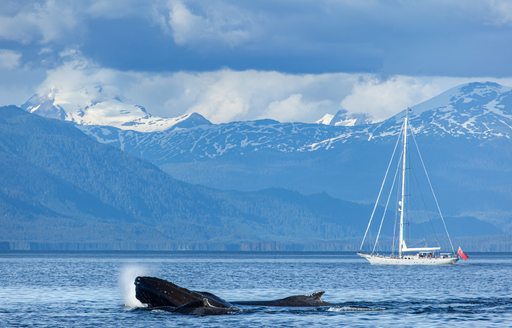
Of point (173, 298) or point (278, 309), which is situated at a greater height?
point (173, 298)

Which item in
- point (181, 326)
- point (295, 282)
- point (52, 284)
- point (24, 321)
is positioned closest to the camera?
point (181, 326)

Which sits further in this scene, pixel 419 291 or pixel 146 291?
pixel 419 291

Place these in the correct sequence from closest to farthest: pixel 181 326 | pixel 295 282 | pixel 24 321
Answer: pixel 181 326 < pixel 24 321 < pixel 295 282

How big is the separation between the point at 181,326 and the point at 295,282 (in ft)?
239

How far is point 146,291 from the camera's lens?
80.1m

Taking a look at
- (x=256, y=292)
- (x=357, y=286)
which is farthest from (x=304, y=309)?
(x=357, y=286)

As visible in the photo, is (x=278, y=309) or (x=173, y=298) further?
(x=278, y=309)

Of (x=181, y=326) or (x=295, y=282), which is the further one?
(x=295, y=282)

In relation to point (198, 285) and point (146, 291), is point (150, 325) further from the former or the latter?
point (198, 285)

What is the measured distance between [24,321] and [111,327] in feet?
22.7

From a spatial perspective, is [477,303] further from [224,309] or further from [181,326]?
[181,326]

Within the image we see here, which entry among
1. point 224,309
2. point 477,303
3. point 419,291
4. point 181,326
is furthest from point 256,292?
Answer: point 181,326

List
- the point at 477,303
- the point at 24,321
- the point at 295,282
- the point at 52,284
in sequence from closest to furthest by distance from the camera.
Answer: the point at 24,321, the point at 477,303, the point at 52,284, the point at 295,282

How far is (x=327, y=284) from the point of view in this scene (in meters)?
141
